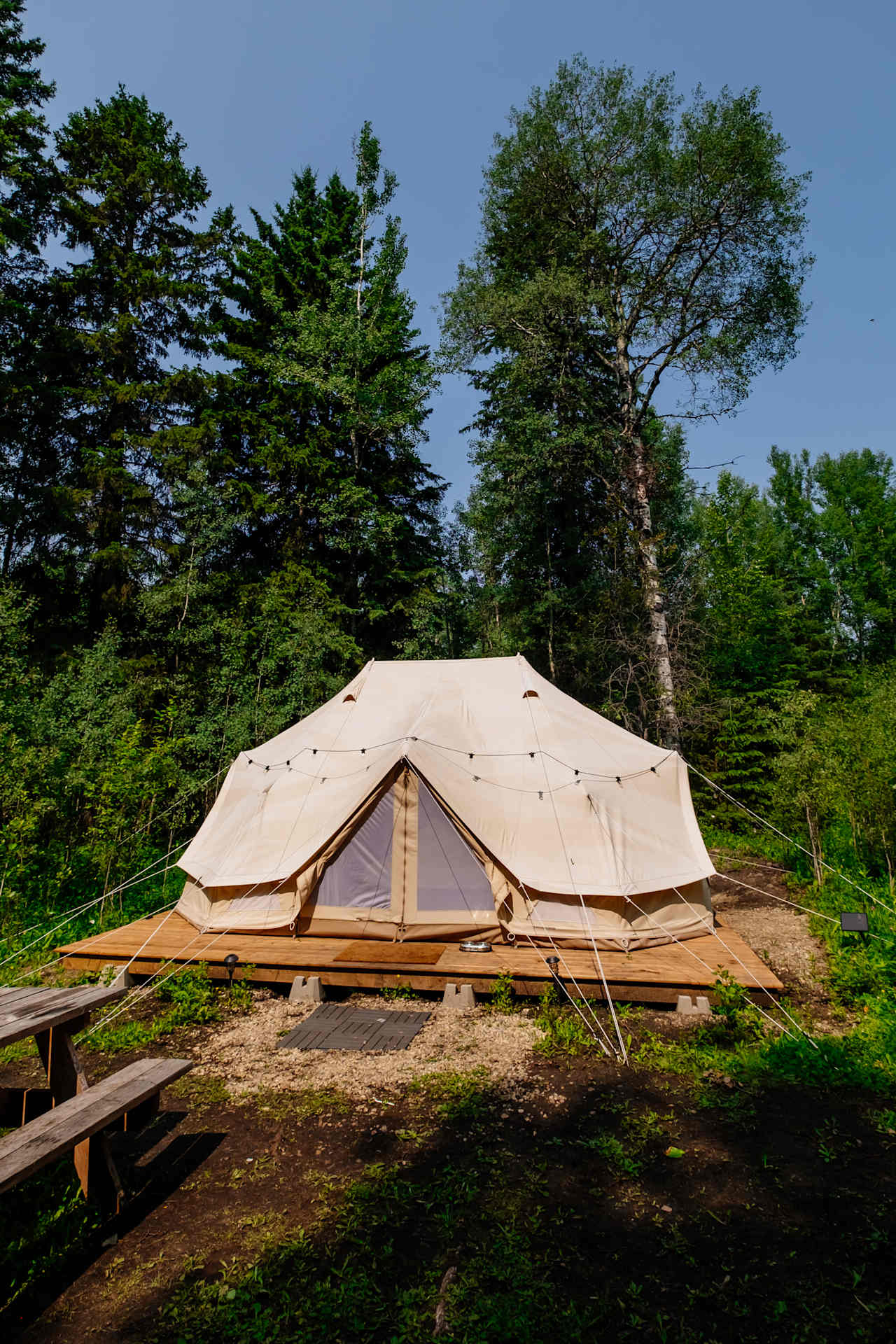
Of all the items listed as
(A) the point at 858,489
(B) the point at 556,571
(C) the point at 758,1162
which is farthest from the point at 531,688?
(A) the point at 858,489

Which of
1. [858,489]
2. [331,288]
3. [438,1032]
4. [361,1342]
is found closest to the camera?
[361,1342]

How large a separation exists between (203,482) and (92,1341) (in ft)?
44.3

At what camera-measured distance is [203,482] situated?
1357cm

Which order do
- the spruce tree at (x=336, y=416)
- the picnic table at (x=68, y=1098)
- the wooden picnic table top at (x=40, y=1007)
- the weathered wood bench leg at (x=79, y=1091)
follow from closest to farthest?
the picnic table at (x=68, y=1098) < the wooden picnic table top at (x=40, y=1007) < the weathered wood bench leg at (x=79, y=1091) < the spruce tree at (x=336, y=416)

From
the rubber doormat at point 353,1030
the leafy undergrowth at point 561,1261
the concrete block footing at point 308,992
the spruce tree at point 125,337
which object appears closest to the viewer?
the leafy undergrowth at point 561,1261

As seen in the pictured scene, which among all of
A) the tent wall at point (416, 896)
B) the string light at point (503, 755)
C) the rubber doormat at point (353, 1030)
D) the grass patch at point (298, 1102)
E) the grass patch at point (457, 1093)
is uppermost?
the string light at point (503, 755)

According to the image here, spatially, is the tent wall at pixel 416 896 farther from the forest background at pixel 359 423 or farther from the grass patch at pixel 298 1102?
the forest background at pixel 359 423

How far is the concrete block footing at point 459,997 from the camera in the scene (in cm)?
534

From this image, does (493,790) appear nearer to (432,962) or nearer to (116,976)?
(432,962)

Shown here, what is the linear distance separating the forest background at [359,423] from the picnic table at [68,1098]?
703 cm

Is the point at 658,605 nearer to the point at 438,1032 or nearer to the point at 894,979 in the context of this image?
the point at 894,979

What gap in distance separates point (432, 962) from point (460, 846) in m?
1.10

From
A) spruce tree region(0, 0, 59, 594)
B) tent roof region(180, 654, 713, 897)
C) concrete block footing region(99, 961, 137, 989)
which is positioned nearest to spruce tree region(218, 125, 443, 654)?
spruce tree region(0, 0, 59, 594)

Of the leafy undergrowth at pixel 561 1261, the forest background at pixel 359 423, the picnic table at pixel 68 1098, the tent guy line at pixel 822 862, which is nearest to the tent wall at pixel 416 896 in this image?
the tent guy line at pixel 822 862
